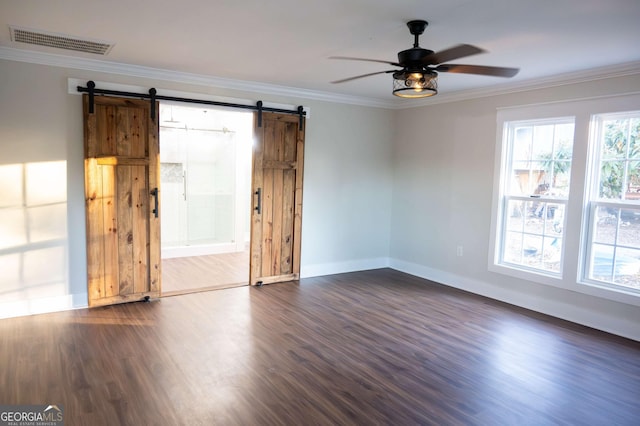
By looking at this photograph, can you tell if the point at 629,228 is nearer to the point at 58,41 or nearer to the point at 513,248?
the point at 513,248

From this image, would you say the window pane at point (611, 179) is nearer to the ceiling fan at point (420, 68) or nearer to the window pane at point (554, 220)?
the window pane at point (554, 220)

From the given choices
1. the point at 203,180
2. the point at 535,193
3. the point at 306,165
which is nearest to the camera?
the point at 535,193

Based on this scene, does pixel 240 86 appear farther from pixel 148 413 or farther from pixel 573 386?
pixel 573 386

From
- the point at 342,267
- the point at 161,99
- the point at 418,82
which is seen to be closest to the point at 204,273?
the point at 342,267

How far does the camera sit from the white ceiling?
105 inches

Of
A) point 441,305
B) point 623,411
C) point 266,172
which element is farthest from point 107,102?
point 623,411

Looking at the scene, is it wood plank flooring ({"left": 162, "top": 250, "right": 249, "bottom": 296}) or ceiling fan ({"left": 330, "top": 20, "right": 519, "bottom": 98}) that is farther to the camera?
wood plank flooring ({"left": 162, "top": 250, "right": 249, "bottom": 296})

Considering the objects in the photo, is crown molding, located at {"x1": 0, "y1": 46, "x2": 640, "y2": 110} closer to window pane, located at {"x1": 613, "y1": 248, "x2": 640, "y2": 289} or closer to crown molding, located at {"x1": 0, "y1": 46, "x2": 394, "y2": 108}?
crown molding, located at {"x1": 0, "y1": 46, "x2": 394, "y2": 108}

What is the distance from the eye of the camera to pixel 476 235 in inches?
211

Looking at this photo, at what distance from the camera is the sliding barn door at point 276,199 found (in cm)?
541

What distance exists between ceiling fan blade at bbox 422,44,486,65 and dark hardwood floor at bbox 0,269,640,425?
2.21 meters

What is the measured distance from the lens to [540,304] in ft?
15.4

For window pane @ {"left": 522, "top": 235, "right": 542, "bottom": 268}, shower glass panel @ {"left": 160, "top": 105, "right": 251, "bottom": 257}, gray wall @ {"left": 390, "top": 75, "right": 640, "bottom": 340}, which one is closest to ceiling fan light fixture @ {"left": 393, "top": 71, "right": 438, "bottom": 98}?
gray wall @ {"left": 390, "top": 75, "right": 640, "bottom": 340}

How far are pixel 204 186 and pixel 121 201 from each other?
304cm
